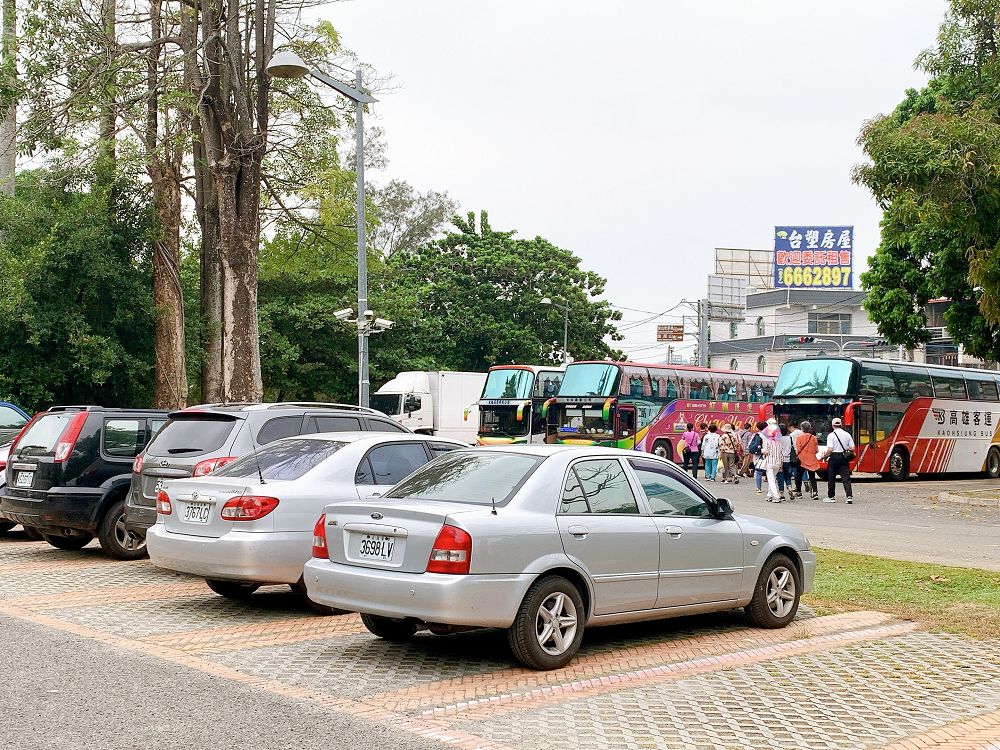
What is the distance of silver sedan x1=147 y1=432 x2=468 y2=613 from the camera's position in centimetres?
906

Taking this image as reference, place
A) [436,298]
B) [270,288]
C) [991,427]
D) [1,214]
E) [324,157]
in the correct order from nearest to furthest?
[324,157] → [1,214] → [991,427] → [270,288] → [436,298]

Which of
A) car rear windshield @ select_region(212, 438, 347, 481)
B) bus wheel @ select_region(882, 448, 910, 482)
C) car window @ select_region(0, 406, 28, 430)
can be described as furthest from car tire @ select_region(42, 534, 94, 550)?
bus wheel @ select_region(882, 448, 910, 482)

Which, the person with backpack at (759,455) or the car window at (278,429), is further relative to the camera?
the person with backpack at (759,455)

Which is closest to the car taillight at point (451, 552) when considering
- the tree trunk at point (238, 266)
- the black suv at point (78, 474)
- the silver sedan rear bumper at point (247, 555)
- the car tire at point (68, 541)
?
the silver sedan rear bumper at point (247, 555)

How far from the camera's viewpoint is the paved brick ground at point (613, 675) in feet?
19.9

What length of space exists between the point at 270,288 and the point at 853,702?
134 ft

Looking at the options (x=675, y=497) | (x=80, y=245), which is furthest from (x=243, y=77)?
(x=675, y=497)

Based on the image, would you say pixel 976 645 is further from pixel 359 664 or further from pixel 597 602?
pixel 359 664

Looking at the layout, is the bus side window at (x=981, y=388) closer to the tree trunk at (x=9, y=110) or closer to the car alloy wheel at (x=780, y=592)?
the tree trunk at (x=9, y=110)

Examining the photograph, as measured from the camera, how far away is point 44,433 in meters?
13.0

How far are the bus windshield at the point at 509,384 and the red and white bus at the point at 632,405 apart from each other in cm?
374

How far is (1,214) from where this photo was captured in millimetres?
26266

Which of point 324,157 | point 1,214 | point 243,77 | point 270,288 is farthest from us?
point 270,288

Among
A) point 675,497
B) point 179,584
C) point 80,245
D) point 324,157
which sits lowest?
point 179,584
